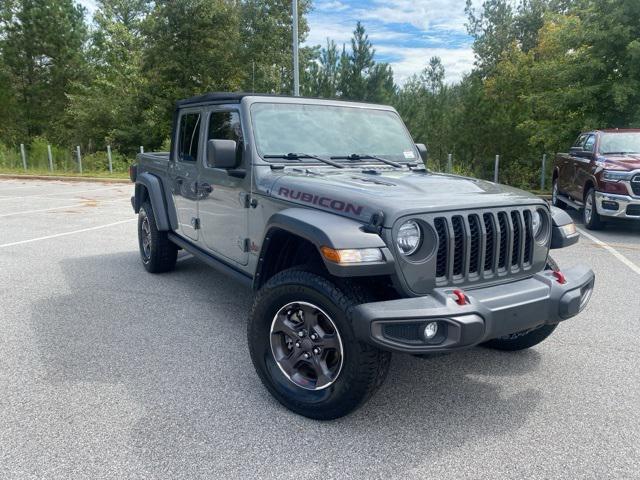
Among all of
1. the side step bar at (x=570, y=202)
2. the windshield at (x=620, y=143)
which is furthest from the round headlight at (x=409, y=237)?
the side step bar at (x=570, y=202)

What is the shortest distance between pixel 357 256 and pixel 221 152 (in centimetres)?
145

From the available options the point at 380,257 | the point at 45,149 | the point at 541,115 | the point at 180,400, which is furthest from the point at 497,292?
the point at 45,149

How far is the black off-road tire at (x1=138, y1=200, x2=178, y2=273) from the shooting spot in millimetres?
5715

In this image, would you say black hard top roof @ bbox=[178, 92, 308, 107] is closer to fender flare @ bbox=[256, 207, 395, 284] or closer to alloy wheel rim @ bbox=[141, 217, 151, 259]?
fender flare @ bbox=[256, 207, 395, 284]

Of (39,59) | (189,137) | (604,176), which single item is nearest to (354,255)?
(189,137)

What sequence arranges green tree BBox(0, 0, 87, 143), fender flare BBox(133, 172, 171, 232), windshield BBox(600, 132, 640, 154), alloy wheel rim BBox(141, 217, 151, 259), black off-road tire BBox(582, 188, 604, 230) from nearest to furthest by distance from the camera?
fender flare BBox(133, 172, 171, 232) → alloy wheel rim BBox(141, 217, 151, 259) → black off-road tire BBox(582, 188, 604, 230) → windshield BBox(600, 132, 640, 154) → green tree BBox(0, 0, 87, 143)

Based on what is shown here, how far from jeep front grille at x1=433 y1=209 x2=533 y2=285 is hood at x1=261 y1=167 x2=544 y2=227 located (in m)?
0.08

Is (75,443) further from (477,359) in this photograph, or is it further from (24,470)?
(477,359)

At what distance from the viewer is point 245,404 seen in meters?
3.10

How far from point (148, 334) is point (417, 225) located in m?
2.50

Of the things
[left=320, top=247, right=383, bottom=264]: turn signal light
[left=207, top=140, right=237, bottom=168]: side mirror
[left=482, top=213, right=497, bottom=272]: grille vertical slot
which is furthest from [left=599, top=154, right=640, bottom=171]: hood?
[left=320, top=247, right=383, bottom=264]: turn signal light

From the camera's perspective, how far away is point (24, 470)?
2.46m

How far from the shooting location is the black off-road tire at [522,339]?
11.9ft

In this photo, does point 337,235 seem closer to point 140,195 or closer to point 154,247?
point 154,247
